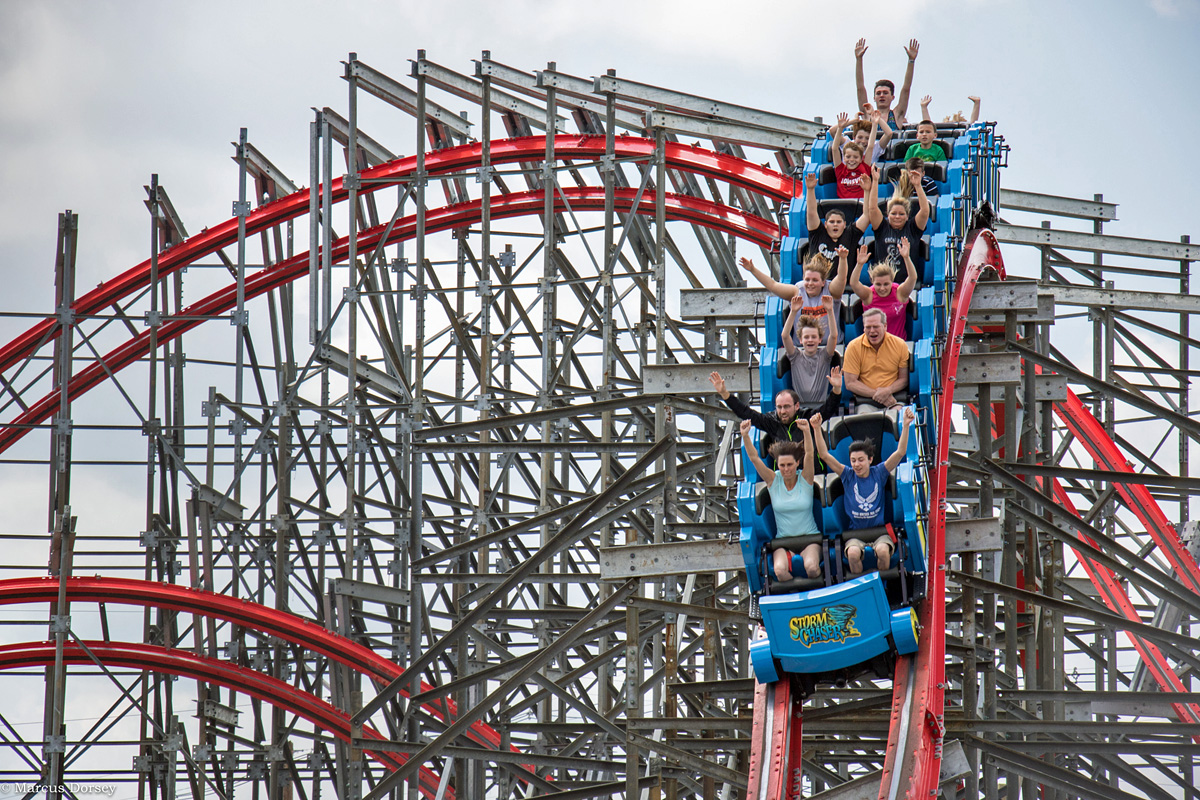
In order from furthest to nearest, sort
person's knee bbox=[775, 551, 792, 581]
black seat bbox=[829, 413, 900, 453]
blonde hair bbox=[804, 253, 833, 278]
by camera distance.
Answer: blonde hair bbox=[804, 253, 833, 278] < black seat bbox=[829, 413, 900, 453] < person's knee bbox=[775, 551, 792, 581]

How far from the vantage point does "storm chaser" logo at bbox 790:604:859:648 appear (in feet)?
27.3

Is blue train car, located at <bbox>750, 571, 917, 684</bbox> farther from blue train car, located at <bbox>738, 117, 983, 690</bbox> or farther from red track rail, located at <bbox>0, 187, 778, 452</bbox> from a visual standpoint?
red track rail, located at <bbox>0, 187, 778, 452</bbox>

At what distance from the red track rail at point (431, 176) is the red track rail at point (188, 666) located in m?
3.57

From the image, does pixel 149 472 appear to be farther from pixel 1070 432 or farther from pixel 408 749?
pixel 1070 432

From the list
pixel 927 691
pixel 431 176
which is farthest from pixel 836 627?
pixel 431 176

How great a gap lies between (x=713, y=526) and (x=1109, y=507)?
5259 millimetres

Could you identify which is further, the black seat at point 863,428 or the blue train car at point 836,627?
the black seat at point 863,428

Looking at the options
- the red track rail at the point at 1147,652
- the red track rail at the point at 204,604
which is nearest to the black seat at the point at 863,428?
the red track rail at the point at 1147,652

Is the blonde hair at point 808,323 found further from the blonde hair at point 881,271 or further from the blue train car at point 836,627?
the blue train car at point 836,627

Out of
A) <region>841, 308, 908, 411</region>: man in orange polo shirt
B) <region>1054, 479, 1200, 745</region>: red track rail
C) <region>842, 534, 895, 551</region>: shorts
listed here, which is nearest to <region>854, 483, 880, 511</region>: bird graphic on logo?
<region>842, 534, 895, 551</region>: shorts

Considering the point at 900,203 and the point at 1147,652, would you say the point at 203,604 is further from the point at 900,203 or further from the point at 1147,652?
the point at 1147,652

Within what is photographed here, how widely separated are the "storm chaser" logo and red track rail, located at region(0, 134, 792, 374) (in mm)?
5331

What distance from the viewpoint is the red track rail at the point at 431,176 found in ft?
44.7

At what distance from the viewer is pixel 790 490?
8.84 meters
